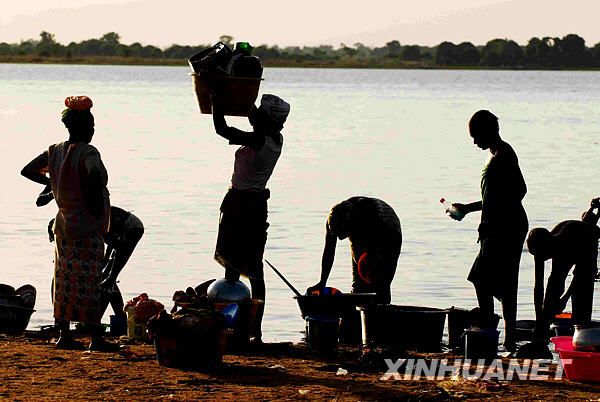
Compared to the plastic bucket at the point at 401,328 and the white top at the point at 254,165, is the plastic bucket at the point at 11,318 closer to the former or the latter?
the white top at the point at 254,165


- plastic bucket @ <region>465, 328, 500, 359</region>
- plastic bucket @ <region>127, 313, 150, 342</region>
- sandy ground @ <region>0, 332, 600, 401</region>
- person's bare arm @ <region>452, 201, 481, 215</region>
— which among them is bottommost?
plastic bucket @ <region>127, 313, 150, 342</region>

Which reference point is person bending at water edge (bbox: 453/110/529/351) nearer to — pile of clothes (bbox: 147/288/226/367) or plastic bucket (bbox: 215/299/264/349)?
plastic bucket (bbox: 215/299/264/349)

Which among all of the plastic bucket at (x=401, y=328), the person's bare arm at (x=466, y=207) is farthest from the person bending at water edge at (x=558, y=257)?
the plastic bucket at (x=401, y=328)

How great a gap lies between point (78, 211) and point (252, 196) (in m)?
1.37

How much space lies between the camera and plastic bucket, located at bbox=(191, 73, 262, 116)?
1081cm

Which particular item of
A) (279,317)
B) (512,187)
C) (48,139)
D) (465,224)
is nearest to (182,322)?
(512,187)

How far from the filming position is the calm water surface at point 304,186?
1772 cm

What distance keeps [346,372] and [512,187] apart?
1780mm

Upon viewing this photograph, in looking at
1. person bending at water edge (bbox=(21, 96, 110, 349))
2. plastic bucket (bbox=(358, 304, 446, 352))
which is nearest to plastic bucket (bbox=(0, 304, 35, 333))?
person bending at water edge (bbox=(21, 96, 110, 349))

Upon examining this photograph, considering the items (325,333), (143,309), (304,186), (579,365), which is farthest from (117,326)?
(304,186)

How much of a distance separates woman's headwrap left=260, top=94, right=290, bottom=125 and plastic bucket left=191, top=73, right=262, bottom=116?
0.19m

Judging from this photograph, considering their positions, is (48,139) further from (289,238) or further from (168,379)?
(168,379)

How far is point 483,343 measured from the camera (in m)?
10.8

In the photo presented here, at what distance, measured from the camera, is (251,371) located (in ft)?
33.6
